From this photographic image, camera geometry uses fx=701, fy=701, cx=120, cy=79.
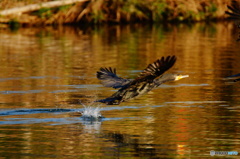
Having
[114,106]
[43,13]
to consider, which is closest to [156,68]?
[114,106]

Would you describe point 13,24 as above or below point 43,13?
below

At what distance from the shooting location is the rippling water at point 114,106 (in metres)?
9.30

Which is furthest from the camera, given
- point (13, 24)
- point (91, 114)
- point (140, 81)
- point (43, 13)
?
point (13, 24)

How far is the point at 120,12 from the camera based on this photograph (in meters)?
37.5

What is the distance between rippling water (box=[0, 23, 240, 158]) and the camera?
30.5 ft

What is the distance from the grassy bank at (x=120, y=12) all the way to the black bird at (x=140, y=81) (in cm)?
2319

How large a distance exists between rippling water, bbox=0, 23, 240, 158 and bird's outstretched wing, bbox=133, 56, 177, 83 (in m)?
0.79

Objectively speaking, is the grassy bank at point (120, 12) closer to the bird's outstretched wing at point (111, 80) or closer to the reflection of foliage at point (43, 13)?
the reflection of foliage at point (43, 13)

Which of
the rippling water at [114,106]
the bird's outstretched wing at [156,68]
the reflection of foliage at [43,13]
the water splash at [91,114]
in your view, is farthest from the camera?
the reflection of foliage at [43,13]

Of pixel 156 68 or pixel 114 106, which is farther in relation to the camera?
pixel 114 106

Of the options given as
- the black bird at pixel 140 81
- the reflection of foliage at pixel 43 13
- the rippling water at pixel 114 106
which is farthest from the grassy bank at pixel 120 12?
the black bird at pixel 140 81

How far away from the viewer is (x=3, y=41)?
1096 inches

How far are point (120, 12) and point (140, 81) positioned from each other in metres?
26.9

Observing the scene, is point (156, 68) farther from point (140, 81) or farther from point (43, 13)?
point (43, 13)
